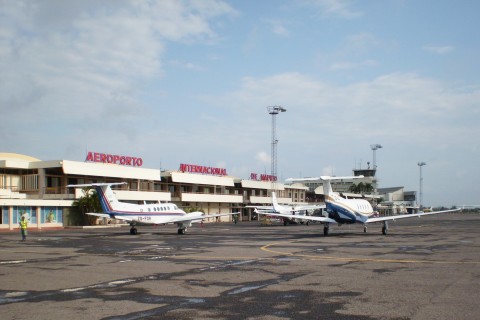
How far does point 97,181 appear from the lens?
78.8 meters

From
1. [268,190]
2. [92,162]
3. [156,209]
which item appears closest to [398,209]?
[268,190]

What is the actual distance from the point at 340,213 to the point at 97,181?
163 ft

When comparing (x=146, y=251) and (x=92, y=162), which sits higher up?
(x=92, y=162)

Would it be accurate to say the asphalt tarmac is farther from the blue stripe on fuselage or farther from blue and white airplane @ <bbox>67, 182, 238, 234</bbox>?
blue and white airplane @ <bbox>67, 182, 238, 234</bbox>

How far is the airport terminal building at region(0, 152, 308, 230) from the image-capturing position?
64.6 m

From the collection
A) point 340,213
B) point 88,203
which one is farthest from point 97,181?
point 340,213

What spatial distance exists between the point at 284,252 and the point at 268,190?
322 ft

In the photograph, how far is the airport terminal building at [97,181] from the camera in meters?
64.6

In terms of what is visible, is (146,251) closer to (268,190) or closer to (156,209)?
(156,209)

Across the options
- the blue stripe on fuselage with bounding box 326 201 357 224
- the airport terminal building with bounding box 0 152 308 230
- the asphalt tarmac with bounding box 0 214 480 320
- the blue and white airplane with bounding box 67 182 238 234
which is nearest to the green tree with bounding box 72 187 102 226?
the airport terminal building with bounding box 0 152 308 230

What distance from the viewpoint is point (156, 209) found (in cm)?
4694

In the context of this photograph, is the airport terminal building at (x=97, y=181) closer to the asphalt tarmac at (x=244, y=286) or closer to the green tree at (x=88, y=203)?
the green tree at (x=88, y=203)

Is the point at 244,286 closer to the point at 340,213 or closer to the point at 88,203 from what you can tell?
the point at 340,213

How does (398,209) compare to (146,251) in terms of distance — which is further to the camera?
(398,209)
